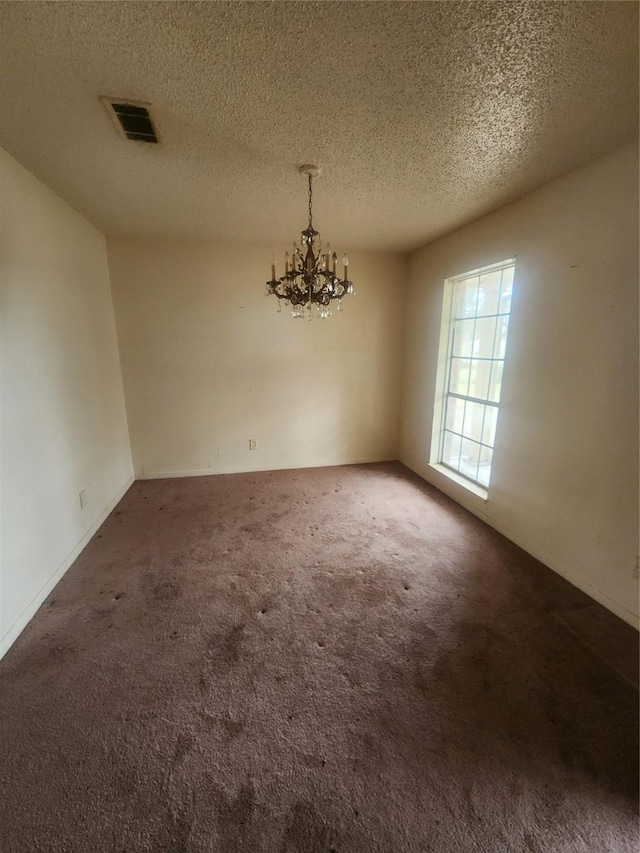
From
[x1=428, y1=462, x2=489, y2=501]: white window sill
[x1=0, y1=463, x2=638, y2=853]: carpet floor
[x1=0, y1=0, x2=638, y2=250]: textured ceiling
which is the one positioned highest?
[x1=0, y1=0, x2=638, y2=250]: textured ceiling

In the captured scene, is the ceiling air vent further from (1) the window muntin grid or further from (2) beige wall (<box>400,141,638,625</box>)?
(1) the window muntin grid

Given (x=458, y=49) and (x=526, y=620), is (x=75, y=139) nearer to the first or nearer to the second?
(x=458, y=49)

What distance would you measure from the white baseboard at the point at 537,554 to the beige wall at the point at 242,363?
113 cm

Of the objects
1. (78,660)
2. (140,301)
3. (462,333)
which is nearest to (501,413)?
(462,333)

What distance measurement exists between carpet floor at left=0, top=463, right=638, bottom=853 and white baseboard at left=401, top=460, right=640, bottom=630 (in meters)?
0.07

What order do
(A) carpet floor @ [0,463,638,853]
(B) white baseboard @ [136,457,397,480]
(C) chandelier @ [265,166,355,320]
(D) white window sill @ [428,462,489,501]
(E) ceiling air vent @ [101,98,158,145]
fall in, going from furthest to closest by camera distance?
(B) white baseboard @ [136,457,397,480]
(D) white window sill @ [428,462,489,501]
(C) chandelier @ [265,166,355,320]
(E) ceiling air vent @ [101,98,158,145]
(A) carpet floor @ [0,463,638,853]

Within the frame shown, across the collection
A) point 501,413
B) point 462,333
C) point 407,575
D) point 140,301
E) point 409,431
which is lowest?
point 407,575

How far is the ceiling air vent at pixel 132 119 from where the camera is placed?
1543mm

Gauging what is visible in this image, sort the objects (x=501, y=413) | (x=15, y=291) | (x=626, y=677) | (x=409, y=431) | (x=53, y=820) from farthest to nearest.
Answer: (x=409, y=431) → (x=501, y=413) → (x=15, y=291) → (x=626, y=677) → (x=53, y=820)

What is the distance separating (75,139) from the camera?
181cm

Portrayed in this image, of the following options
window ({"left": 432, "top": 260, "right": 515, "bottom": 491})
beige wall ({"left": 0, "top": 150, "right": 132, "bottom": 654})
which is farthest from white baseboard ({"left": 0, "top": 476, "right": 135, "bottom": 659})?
window ({"left": 432, "top": 260, "right": 515, "bottom": 491})

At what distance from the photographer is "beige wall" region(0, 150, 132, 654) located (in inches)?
73.1

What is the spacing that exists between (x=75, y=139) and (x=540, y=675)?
3576mm

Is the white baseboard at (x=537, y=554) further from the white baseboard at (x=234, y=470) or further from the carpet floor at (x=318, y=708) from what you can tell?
the white baseboard at (x=234, y=470)
